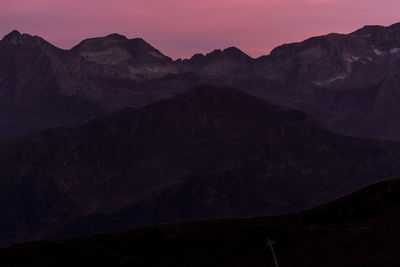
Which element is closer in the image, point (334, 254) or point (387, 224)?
point (334, 254)

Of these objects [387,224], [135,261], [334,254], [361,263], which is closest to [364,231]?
[387,224]

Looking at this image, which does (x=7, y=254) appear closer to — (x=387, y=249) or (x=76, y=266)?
(x=76, y=266)

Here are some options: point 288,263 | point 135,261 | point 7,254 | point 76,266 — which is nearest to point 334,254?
point 288,263

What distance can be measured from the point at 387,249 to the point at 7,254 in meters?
87.9

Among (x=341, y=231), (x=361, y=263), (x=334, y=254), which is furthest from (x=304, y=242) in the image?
(x=361, y=263)

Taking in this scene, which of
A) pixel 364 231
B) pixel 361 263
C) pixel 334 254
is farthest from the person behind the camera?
pixel 364 231

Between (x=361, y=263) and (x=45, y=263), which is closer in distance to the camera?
→ (x=361, y=263)

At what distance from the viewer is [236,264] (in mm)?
197875

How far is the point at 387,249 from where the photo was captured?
167500 millimetres

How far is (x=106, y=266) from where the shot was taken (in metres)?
196

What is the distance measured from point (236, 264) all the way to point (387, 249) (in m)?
42.5

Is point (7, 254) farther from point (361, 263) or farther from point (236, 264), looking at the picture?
point (361, 263)

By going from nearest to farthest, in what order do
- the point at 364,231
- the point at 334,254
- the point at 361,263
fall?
the point at 361,263
the point at 334,254
the point at 364,231

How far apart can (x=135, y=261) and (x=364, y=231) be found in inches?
2088
